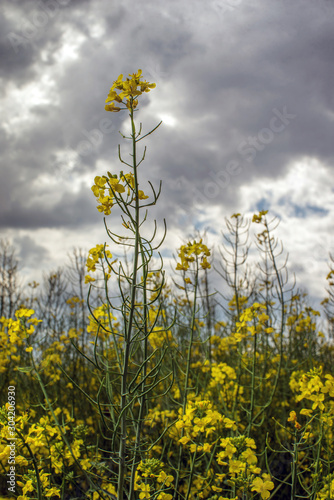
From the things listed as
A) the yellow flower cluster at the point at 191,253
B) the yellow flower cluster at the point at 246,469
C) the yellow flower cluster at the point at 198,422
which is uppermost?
the yellow flower cluster at the point at 191,253

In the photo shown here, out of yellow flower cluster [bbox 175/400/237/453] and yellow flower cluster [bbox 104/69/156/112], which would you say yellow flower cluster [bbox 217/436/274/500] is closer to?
yellow flower cluster [bbox 175/400/237/453]

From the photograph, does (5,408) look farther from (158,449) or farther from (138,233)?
(158,449)

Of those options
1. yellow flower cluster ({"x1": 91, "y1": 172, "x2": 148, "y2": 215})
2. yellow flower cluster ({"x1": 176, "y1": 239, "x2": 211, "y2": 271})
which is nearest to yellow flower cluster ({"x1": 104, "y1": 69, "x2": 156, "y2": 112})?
yellow flower cluster ({"x1": 91, "y1": 172, "x2": 148, "y2": 215})

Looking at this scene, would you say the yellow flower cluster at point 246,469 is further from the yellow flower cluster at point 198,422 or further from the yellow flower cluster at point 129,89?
the yellow flower cluster at point 129,89

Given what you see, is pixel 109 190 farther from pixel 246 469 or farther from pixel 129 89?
pixel 246 469

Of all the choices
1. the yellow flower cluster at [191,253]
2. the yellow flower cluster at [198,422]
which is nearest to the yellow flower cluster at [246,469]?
the yellow flower cluster at [198,422]

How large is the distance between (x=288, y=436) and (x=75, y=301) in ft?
15.8

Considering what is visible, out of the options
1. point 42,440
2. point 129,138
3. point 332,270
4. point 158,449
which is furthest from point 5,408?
point 332,270

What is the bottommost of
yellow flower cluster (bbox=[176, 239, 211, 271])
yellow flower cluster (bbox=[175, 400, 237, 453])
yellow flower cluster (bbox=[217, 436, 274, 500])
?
yellow flower cluster (bbox=[217, 436, 274, 500])

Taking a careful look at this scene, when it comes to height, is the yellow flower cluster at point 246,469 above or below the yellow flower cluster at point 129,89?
below

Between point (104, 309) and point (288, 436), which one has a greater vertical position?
point (104, 309)

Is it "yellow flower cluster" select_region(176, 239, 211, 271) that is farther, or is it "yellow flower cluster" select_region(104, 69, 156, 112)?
"yellow flower cluster" select_region(176, 239, 211, 271)

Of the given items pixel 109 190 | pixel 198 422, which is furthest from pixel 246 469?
pixel 109 190

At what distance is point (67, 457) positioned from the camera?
252 cm
